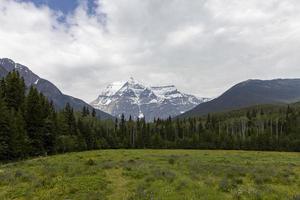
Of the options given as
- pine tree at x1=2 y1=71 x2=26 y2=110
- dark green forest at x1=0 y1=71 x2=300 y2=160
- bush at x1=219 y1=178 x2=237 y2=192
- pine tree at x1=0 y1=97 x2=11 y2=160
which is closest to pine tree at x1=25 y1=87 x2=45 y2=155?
dark green forest at x1=0 y1=71 x2=300 y2=160

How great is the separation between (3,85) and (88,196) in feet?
192

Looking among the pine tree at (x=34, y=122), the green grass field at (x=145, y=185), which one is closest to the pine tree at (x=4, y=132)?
the pine tree at (x=34, y=122)

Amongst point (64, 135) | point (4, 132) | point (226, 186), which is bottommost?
point (226, 186)

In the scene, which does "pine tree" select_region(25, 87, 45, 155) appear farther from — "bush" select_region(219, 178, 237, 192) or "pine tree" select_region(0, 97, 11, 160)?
"bush" select_region(219, 178, 237, 192)

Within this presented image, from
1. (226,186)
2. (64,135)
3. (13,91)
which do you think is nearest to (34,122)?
(13,91)

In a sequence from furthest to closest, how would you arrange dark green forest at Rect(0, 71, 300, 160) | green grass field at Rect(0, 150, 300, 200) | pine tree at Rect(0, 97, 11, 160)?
dark green forest at Rect(0, 71, 300, 160), pine tree at Rect(0, 97, 11, 160), green grass field at Rect(0, 150, 300, 200)

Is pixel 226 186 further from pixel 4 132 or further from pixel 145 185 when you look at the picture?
pixel 4 132

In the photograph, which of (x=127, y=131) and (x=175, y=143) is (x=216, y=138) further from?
(x=127, y=131)

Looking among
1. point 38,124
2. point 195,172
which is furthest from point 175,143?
point 195,172

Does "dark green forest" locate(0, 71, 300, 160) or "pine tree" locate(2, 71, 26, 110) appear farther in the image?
"pine tree" locate(2, 71, 26, 110)

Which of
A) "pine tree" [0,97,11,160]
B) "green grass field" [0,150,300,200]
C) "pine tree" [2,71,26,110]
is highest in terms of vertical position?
"pine tree" [2,71,26,110]

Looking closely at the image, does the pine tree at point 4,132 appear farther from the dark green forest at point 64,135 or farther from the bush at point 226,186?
the bush at point 226,186

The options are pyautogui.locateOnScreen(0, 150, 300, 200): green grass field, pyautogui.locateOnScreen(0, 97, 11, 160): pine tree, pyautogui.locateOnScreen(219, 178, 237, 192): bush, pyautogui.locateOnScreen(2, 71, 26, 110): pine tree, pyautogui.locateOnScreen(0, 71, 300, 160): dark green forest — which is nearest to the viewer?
pyautogui.locateOnScreen(0, 150, 300, 200): green grass field

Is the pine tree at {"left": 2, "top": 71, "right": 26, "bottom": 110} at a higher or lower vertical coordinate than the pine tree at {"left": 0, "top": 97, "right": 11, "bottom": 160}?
higher
